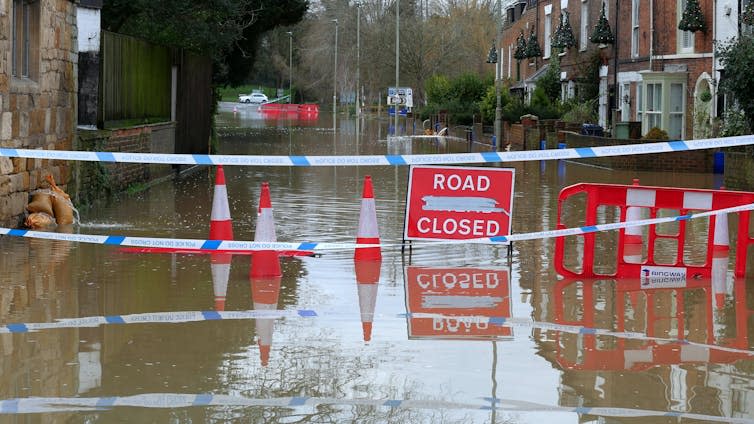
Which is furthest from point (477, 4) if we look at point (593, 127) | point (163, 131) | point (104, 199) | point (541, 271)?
point (541, 271)

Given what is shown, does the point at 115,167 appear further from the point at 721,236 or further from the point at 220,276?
the point at 721,236

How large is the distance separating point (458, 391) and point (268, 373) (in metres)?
1.18

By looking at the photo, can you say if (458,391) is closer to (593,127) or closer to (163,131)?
(163,131)

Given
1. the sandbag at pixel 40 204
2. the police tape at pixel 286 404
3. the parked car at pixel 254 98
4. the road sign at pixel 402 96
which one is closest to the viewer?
the police tape at pixel 286 404

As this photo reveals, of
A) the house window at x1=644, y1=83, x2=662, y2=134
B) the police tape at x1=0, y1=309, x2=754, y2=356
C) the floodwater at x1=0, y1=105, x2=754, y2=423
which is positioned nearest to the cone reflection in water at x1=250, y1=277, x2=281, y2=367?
the floodwater at x1=0, y1=105, x2=754, y2=423

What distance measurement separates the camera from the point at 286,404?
21.3ft

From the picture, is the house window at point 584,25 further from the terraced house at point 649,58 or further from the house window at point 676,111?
the house window at point 676,111

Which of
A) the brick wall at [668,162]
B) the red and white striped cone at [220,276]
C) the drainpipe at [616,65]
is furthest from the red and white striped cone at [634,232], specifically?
the drainpipe at [616,65]

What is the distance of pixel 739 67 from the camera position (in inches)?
914

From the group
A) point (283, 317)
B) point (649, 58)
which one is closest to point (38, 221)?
point (283, 317)

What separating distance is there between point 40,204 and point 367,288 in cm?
562

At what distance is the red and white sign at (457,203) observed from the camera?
491 inches

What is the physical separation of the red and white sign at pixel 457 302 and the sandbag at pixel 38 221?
4.84m

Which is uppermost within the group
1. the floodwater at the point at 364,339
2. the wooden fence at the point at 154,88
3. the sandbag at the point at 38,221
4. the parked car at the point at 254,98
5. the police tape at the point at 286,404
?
the parked car at the point at 254,98
